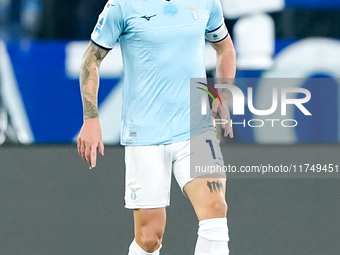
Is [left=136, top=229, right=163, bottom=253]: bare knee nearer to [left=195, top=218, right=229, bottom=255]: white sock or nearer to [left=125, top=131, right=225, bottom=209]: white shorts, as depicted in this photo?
[left=125, top=131, right=225, bottom=209]: white shorts

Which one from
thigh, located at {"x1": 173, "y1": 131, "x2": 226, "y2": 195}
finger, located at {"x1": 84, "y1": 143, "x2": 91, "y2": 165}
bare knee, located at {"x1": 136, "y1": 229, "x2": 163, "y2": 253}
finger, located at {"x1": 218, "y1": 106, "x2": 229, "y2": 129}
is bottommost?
bare knee, located at {"x1": 136, "y1": 229, "x2": 163, "y2": 253}

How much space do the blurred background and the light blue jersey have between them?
1228mm

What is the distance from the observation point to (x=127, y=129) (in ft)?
12.4

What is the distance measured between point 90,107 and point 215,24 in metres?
1.03

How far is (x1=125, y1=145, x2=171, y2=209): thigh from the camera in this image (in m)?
3.70

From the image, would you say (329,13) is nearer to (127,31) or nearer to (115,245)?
(127,31)

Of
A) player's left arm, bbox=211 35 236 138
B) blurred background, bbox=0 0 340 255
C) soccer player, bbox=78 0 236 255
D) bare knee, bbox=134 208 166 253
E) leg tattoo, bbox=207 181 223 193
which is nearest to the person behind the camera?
leg tattoo, bbox=207 181 223 193

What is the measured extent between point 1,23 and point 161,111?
194 cm

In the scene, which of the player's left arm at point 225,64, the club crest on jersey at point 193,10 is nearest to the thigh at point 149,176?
the player's left arm at point 225,64

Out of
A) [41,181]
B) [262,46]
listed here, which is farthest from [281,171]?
[41,181]

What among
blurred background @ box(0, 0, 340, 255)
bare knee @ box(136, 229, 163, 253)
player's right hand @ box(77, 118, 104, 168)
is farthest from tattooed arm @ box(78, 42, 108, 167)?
blurred background @ box(0, 0, 340, 255)

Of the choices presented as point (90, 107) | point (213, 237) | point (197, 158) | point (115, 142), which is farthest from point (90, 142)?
point (115, 142)

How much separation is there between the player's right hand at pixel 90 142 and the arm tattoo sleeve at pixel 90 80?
0.20ft

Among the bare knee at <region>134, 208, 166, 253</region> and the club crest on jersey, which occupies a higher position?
the club crest on jersey
